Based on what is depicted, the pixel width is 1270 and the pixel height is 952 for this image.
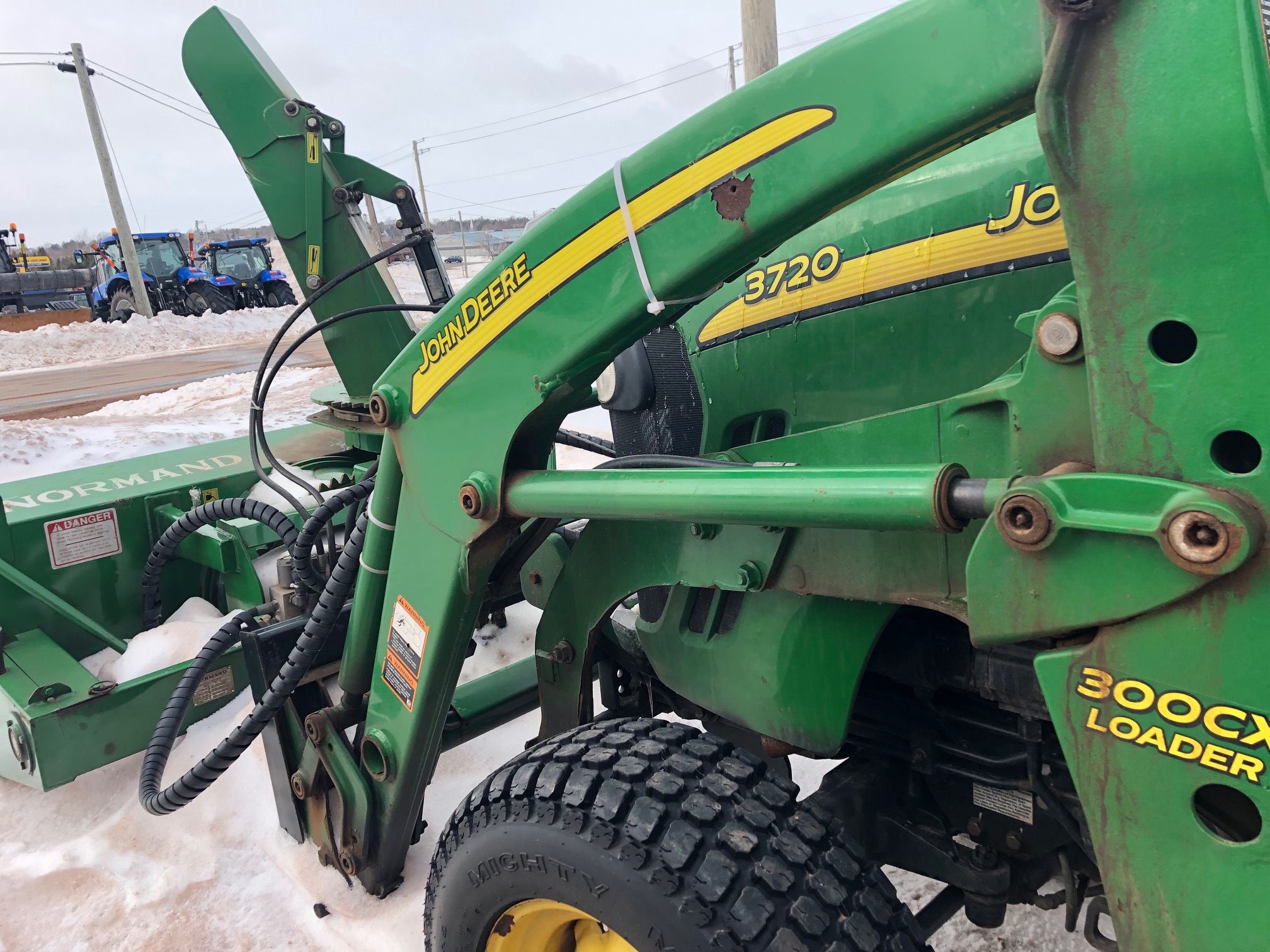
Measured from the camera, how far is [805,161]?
1.19m

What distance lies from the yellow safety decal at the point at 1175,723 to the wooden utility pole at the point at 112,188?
23397 millimetres

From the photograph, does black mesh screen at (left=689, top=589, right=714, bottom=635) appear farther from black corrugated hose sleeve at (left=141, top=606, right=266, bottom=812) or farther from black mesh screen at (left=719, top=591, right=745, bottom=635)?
black corrugated hose sleeve at (left=141, top=606, right=266, bottom=812)

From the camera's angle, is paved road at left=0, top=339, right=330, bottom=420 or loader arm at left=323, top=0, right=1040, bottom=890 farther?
paved road at left=0, top=339, right=330, bottom=420

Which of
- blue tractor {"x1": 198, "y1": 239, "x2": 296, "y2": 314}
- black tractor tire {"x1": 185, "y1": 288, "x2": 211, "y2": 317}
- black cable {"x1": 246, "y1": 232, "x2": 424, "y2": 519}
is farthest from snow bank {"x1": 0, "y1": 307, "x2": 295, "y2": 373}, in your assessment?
black cable {"x1": 246, "y1": 232, "x2": 424, "y2": 519}

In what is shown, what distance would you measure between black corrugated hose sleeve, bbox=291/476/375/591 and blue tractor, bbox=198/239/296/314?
77.9 ft

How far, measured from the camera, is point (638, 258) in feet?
4.56

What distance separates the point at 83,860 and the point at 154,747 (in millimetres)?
497

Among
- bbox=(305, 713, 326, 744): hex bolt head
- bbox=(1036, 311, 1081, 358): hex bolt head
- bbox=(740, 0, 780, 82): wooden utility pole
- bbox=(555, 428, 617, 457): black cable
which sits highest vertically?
bbox=(740, 0, 780, 82): wooden utility pole

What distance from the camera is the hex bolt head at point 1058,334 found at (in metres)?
1.04

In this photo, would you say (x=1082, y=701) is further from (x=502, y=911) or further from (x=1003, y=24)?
(x=502, y=911)

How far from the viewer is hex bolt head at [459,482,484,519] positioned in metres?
1.69

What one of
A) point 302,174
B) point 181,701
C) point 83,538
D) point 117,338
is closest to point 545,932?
point 181,701

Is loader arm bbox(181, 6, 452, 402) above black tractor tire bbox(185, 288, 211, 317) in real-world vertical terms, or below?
below

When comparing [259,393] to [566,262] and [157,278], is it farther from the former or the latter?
[157,278]
